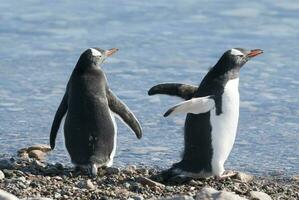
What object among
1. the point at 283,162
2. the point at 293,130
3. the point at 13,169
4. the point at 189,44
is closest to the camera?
the point at 13,169

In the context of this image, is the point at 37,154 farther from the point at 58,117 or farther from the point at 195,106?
the point at 195,106

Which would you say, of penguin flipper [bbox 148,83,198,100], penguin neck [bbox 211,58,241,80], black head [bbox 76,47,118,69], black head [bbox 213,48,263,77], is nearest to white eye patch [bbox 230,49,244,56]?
black head [bbox 213,48,263,77]

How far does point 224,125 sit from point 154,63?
487 cm

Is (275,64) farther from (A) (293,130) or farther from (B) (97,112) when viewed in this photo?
(B) (97,112)

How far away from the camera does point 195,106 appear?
27.0 ft

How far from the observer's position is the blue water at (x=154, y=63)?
33.5ft

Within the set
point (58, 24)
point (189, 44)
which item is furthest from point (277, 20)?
point (58, 24)

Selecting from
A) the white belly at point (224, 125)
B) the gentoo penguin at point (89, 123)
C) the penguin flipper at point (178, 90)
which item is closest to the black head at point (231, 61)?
the white belly at point (224, 125)

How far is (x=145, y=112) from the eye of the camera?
11180 millimetres

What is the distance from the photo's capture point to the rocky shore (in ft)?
24.0

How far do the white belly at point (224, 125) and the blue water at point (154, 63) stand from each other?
0.93m

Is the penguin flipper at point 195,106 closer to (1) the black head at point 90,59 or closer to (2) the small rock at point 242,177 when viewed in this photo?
(2) the small rock at point 242,177

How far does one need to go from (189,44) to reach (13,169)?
6.26 m

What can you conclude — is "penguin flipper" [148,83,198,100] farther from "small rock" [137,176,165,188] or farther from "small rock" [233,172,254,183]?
"small rock" [137,176,165,188]
